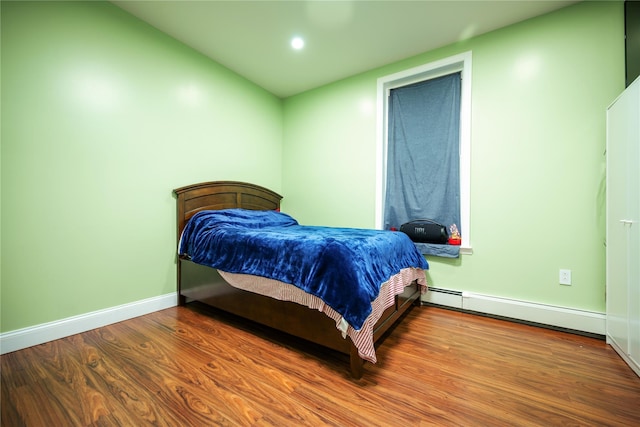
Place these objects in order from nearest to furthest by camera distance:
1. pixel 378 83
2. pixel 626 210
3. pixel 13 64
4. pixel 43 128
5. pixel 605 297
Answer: pixel 626 210, pixel 13 64, pixel 43 128, pixel 605 297, pixel 378 83

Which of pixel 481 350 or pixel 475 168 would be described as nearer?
pixel 481 350

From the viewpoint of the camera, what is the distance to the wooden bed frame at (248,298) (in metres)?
1.56

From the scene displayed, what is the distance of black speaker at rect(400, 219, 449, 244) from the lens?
251cm

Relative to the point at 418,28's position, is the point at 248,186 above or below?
below

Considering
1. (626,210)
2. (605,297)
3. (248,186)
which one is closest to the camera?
(626,210)

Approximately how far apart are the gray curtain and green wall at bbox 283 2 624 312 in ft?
0.60

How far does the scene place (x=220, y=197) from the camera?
9.53 ft

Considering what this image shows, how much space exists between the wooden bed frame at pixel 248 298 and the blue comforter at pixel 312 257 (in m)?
0.18

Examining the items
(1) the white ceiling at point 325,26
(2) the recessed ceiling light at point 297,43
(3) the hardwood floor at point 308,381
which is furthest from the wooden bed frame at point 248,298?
(2) the recessed ceiling light at point 297,43

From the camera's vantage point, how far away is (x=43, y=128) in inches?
70.0

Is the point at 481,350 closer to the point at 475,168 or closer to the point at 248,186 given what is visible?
the point at 475,168

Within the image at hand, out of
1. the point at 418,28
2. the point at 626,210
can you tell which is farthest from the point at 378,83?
the point at 626,210

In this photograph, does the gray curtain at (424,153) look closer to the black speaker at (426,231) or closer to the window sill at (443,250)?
the black speaker at (426,231)

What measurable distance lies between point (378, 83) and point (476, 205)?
1735 mm
